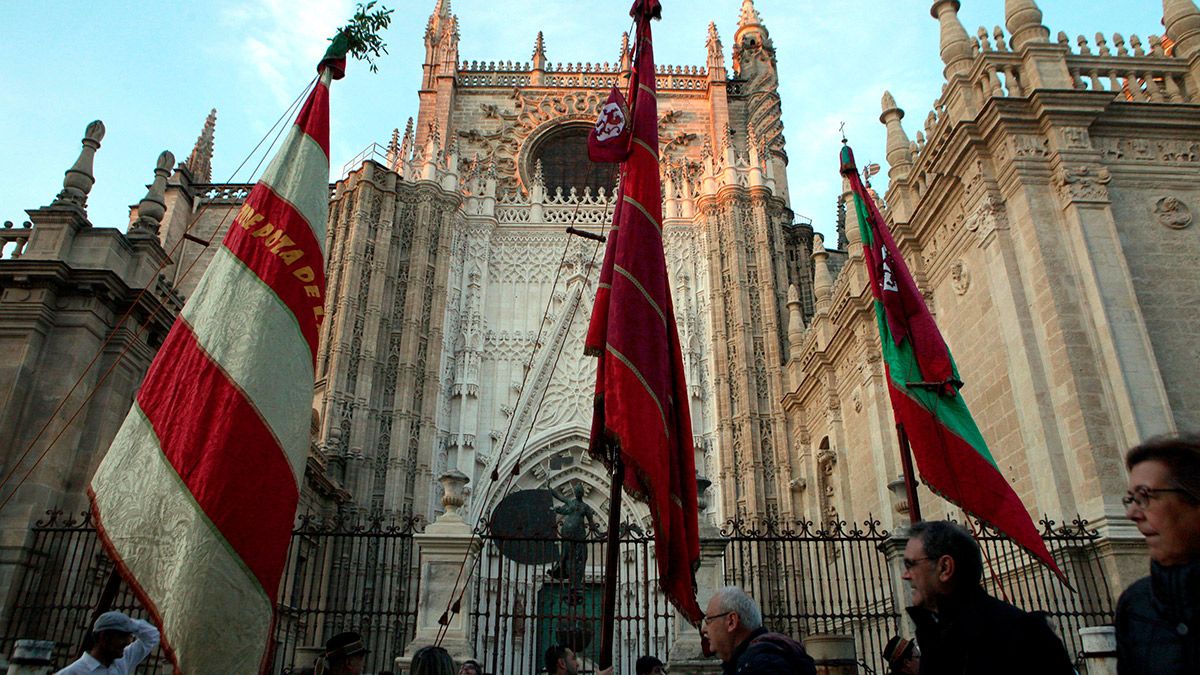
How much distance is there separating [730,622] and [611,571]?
0.92 meters

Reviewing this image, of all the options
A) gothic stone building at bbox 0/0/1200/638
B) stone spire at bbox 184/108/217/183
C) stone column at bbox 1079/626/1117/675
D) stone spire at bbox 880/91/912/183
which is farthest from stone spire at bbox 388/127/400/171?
stone column at bbox 1079/626/1117/675

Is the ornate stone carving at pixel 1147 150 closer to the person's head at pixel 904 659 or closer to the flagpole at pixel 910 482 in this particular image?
the flagpole at pixel 910 482

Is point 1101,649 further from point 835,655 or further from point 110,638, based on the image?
Answer: point 110,638

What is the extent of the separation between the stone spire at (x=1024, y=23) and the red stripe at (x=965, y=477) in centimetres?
666

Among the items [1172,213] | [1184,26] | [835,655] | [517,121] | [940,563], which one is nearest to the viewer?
[940,563]

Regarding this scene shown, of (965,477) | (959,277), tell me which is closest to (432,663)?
(965,477)

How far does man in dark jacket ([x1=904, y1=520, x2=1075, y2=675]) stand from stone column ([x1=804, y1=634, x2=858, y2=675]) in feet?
15.4

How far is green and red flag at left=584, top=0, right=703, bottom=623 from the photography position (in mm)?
4227

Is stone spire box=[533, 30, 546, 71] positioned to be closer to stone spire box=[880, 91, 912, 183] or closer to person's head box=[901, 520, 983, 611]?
stone spire box=[880, 91, 912, 183]

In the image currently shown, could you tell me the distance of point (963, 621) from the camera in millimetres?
2186

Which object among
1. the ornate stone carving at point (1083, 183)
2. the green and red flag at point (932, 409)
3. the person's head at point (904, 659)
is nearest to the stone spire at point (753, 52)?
the ornate stone carving at point (1083, 183)

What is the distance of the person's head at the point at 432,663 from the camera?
3566mm

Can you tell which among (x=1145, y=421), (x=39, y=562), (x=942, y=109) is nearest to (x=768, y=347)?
(x=942, y=109)

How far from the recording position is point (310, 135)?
4.79 m
